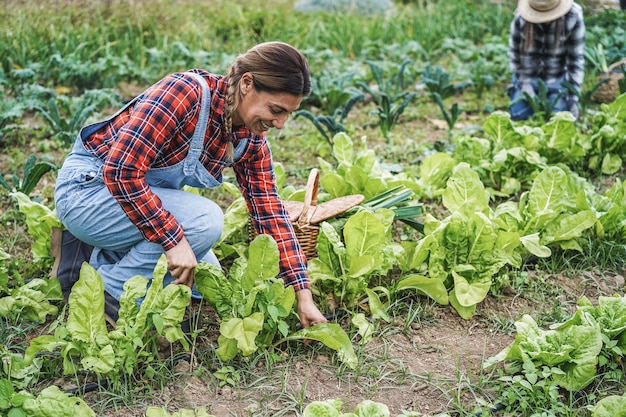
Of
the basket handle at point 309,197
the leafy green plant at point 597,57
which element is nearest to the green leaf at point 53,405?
the basket handle at point 309,197

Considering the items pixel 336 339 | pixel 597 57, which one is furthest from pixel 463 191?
pixel 597 57

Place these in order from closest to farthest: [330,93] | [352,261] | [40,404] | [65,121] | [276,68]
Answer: [40,404] < [276,68] < [352,261] < [65,121] < [330,93]

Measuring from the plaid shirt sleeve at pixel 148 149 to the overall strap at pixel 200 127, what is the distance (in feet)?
0.09

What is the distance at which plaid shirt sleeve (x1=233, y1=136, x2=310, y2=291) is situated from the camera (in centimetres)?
287

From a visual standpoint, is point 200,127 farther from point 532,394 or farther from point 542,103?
point 542,103

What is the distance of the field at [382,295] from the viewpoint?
250cm

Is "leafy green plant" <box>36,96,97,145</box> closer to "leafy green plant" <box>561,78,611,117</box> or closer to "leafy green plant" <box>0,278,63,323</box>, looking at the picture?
"leafy green plant" <box>0,278,63,323</box>

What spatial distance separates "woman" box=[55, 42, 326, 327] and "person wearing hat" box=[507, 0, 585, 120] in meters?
3.08

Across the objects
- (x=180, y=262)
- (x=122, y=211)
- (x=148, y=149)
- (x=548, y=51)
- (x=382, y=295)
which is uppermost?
(x=148, y=149)

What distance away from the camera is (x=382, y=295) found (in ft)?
10.4

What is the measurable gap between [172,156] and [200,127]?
0.61 feet

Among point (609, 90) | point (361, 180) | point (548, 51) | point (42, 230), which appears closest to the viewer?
point (42, 230)

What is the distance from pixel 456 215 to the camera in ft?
10.5

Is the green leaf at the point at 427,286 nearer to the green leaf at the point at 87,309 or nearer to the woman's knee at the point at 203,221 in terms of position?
the woman's knee at the point at 203,221
